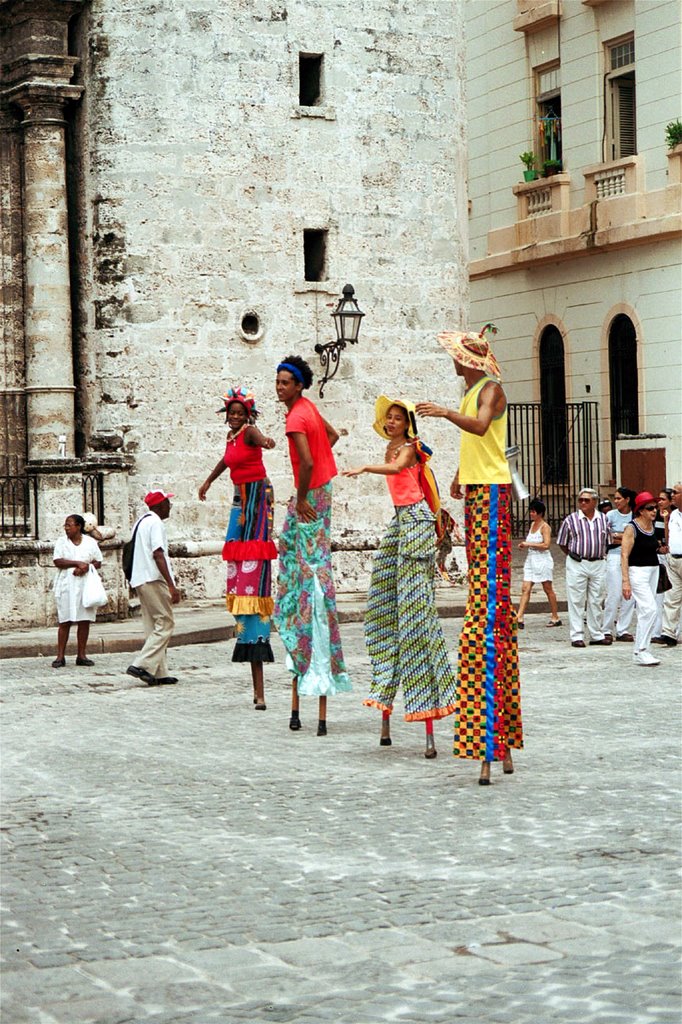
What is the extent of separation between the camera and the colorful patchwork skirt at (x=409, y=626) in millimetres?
9539

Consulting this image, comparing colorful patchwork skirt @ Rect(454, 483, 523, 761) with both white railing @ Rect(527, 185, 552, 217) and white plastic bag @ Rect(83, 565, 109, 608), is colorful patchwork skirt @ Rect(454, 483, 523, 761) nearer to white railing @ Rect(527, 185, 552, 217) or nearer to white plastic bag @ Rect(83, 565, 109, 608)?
white plastic bag @ Rect(83, 565, 109, 608)

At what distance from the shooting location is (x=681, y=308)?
2641cm

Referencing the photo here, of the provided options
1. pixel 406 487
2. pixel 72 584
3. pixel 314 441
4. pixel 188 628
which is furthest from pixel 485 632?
pixel 188 628

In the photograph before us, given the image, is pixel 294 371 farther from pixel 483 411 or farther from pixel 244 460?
pixel 483 411

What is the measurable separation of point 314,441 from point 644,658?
4.86 meters

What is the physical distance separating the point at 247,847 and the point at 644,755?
2.91m

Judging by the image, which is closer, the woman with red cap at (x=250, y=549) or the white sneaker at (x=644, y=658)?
the woman with red cap at (x=250, y=549)

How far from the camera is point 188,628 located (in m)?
16.7

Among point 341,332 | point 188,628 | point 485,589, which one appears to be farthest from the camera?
point 341,332

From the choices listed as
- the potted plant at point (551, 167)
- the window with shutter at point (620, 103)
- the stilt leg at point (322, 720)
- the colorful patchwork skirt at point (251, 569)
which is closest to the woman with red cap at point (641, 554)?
the colorful patchwork skirt at point (251, 569)

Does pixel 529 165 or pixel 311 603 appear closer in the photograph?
pixel 311 603

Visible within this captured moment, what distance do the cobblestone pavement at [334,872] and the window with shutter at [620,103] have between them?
18.4 meters

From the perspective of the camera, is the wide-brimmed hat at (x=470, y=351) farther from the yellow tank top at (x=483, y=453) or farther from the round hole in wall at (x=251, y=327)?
the round hole in wall at (x=251, y=327)

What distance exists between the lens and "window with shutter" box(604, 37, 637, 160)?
28.0 m
